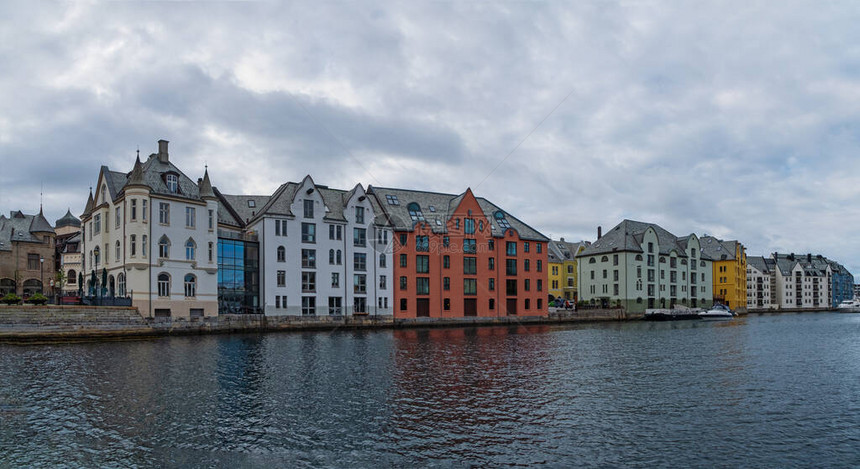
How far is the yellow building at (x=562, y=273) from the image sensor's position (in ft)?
479

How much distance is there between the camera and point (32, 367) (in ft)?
114

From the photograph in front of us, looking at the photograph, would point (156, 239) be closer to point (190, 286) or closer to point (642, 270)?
point (190, 286)

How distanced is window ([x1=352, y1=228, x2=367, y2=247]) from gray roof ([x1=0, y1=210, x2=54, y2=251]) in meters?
53.3

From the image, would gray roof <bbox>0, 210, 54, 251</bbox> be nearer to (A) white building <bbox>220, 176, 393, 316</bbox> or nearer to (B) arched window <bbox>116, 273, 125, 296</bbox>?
(A) white building <bbox>220, 176, 393, 316</bbox>

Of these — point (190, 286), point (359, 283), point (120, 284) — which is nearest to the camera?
point (120, 284)

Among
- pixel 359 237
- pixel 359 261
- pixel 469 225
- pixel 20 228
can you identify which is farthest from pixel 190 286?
pixel 20 228

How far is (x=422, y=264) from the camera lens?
295ft

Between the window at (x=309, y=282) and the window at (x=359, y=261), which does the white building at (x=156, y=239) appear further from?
the window at (x=359, y=261)

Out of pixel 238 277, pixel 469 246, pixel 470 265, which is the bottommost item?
pixel 238 277

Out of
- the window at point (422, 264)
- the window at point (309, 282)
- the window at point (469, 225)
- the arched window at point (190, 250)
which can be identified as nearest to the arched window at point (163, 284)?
the arched window at point (190, 250)

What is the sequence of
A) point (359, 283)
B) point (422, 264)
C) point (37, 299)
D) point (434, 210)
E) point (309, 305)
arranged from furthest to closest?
point (434, 210) → point (422, 264) → point (359, 283) → point (309, 305) → point (37, 299)

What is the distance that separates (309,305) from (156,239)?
874 inches

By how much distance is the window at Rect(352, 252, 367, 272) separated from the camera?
278ft

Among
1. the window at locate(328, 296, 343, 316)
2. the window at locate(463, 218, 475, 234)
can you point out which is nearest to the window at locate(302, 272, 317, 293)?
the window at locate(328, 296, 343, 316)
